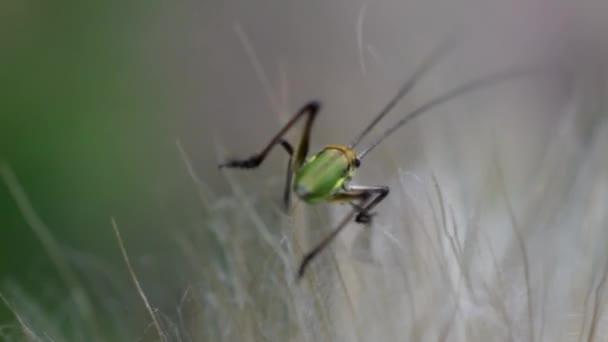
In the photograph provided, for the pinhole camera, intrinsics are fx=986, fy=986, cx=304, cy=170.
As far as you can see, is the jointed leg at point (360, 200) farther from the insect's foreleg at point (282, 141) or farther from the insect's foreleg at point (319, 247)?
the insect's foreleg at point (282, 141)

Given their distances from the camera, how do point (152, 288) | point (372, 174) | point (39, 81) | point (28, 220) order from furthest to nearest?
→ point (39, 81) < point (28, 220) < point (152, 288) < point (372, 174)

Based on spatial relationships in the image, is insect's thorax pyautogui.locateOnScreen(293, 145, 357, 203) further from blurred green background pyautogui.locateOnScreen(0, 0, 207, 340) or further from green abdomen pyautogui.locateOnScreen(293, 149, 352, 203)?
blurred green background pyautogui.locateOnScreen(0, 0, 207, 340)

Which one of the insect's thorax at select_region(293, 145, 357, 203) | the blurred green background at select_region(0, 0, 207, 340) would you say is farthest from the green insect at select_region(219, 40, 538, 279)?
the blurred green background at select_region(0, 0, 207, 340)

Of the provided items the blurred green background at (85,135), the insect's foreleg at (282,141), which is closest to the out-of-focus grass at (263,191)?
A: the blurred green background at (85,135)

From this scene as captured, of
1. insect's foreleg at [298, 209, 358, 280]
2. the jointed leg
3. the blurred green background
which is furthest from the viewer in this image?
the blurred green background

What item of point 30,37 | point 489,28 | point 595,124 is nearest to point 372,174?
point 595,124

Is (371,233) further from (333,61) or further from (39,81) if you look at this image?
(333,61)

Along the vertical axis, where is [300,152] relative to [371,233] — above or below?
above
